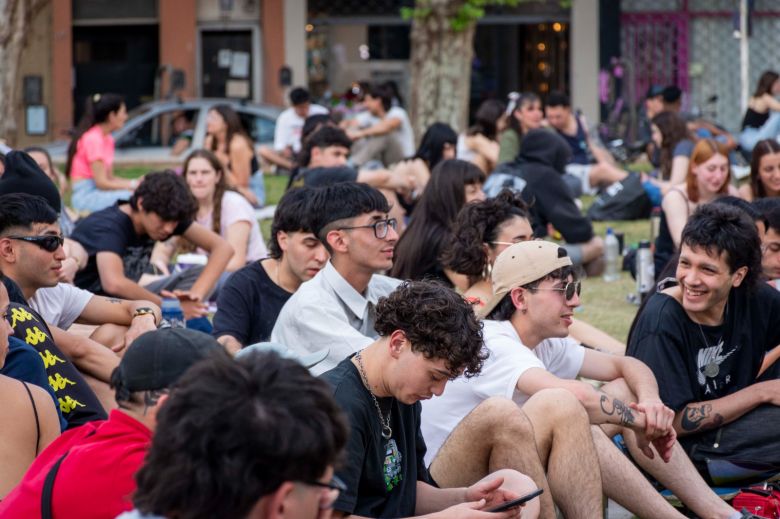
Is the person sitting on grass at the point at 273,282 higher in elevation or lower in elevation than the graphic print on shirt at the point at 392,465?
higher

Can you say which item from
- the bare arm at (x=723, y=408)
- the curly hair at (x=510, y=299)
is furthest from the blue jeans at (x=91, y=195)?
the bare arm at (x=723, y=408)

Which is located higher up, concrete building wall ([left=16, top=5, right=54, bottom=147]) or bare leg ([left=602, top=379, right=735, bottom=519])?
concrete building wall ([left=16, top=5, right=54, bottom=147])

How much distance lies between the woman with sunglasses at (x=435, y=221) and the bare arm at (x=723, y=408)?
164cm

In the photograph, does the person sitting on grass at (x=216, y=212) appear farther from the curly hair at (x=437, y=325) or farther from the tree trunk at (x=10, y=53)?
the tree trunk at (x=10, y=53)

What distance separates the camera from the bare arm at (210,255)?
8.25 metres

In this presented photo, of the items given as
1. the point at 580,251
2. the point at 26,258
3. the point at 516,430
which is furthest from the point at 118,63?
the point at 516,430

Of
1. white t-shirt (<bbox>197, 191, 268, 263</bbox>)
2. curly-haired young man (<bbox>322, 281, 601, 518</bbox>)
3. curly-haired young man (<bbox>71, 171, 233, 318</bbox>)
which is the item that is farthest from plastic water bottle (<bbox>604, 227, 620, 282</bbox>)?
curly-haired young man (<bbox>322, 281, 601, 518</bbox>)

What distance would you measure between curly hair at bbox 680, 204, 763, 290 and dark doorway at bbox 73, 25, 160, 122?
2292 cm

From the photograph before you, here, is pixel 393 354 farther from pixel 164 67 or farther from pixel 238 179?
pixel 164 67

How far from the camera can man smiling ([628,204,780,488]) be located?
5480 mm

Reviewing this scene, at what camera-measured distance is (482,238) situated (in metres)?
6.31

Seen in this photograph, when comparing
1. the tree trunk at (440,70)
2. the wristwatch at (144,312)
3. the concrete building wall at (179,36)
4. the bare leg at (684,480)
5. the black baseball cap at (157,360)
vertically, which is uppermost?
the concrete building wall at (179,36)

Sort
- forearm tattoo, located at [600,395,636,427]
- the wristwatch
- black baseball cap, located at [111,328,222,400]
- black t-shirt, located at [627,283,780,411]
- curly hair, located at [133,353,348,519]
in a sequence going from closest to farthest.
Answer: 1. curly hair, located at [133,353,348,519]
2. black baseball cap, located at [111,328,222,400]
3. forearm tattoo, located at [600,395,636,427]
4. black t-shirt, located at [627,283,780,411]
5. the wristwatch

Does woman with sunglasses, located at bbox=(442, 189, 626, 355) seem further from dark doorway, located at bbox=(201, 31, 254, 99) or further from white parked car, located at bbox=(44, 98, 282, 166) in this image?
dark doorway, located at bbox=(201, 31, 254, 99)
